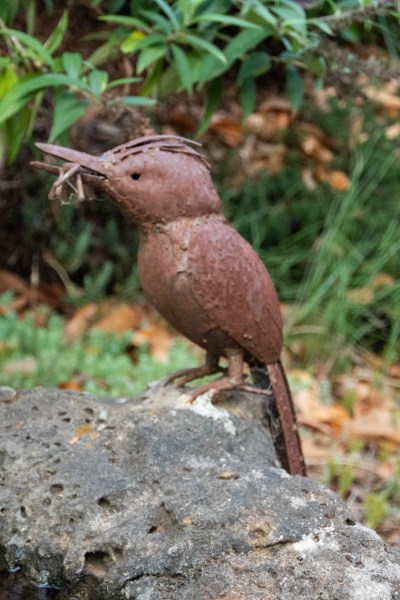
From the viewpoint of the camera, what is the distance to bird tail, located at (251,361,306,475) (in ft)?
6.81

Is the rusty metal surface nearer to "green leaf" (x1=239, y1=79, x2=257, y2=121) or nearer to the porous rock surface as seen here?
the porous rock surface

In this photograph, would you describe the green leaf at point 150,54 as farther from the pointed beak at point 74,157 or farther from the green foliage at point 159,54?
the pointed beak at point 74,157

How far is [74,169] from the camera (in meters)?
1.87

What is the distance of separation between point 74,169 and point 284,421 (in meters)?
0.72

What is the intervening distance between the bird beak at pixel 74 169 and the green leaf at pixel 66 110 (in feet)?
1.45

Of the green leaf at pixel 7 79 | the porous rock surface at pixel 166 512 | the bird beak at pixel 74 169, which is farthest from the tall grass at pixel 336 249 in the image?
the bird beak at pixel 74 169

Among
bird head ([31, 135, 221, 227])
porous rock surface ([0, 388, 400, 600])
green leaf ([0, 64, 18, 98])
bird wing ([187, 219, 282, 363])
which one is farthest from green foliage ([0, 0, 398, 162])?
porous rock surface ([0, 388, 400, 600])

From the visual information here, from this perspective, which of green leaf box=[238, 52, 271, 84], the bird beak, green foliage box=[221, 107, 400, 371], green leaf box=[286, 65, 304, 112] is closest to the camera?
the bird beak

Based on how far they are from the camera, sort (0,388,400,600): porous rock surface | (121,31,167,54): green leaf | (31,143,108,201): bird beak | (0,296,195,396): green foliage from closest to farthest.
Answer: (0,388,400,600): porous rock surface → (31,143,108,201): bird beak → (121,31,167,54): green leaf → (0,296,195,396): green foliage

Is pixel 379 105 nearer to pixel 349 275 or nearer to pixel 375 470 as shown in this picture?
pixel 349 275

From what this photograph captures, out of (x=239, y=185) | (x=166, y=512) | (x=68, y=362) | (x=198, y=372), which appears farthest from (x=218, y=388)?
(x=239, y=185)

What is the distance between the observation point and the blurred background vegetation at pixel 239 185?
8.16 feet

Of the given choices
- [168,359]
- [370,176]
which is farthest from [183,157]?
[370,176]

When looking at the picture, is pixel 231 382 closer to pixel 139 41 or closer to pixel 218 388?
pixel 218 388
